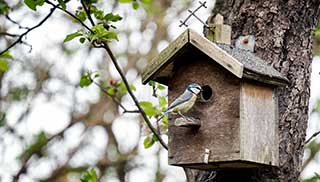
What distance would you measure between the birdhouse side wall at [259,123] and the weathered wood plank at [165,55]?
0.86 feet

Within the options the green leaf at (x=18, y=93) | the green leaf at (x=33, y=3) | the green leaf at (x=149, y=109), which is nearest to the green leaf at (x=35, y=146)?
the green leaf at (x=18, y=93)

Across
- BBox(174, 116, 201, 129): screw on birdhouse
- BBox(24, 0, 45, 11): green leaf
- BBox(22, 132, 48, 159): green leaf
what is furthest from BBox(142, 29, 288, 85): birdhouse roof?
BBox(22, 132, 48, 159): green leaf

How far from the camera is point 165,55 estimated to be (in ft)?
8.36

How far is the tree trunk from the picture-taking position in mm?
2594

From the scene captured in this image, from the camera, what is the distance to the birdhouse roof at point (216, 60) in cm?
237

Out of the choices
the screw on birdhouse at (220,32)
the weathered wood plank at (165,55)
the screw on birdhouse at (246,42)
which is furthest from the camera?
the screw on birdhouse at (246,42)

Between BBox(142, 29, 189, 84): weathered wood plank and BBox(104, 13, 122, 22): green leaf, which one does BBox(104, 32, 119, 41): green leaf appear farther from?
BBox(142, 29, 189, 84): weathered wood plank

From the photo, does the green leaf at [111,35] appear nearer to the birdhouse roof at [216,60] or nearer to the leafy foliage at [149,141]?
the birdhouse roof at [216,60]

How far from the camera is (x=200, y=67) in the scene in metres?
2.52

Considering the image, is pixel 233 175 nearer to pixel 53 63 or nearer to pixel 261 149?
pixel 261 149

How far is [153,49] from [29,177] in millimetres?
1743

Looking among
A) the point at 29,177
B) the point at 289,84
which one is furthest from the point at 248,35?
the point at 29,177

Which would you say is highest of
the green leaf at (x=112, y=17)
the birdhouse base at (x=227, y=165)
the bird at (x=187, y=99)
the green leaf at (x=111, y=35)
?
the green leaf at (x=112, y=17)

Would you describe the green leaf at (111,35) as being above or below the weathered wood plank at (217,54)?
above
